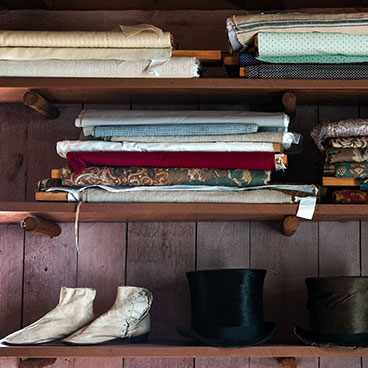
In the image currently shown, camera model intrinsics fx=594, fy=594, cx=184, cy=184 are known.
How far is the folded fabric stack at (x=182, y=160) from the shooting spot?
136 cm

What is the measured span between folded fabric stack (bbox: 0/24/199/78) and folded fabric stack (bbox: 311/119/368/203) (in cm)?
36

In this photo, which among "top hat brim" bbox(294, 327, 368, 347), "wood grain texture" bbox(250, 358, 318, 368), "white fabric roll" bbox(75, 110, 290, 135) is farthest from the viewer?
"wood grain texture" bbox(250, 358, 318, 368)

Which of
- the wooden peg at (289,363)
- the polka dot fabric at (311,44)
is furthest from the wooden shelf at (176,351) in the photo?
the polka dot fabric at (311,44)

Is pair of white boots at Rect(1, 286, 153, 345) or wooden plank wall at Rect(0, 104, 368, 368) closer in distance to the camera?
pair of white boots at Rect(1, 286, 153, 345)

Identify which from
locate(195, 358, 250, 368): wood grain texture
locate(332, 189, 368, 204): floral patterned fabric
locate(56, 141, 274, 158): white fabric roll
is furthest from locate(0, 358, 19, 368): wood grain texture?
locate(332, 189, 368, 204): floral patterned fabric

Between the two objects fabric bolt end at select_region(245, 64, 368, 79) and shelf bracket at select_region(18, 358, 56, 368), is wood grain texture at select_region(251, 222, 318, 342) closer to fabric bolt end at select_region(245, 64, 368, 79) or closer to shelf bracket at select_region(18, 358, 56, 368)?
fabric bolt end at select_region(245, 64, 368, 79)

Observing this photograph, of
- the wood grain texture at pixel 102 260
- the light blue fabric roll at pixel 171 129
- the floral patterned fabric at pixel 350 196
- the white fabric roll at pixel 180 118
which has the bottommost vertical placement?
the wood grain texture at pixel 102 260

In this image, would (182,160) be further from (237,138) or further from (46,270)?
(46,270)

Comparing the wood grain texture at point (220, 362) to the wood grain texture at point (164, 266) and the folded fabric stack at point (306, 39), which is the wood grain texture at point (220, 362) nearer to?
the wood grain texture at point (164, 266)

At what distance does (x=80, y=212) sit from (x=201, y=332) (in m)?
0.39

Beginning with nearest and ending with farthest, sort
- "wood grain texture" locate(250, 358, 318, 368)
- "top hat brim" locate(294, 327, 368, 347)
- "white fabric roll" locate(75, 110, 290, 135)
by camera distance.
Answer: "top hat brim" locate(294, 327, 368, 347), "white fabric roll" locate(75, 110, 290, 135), "wood grain texture" locate(250, 358, 318, 368)

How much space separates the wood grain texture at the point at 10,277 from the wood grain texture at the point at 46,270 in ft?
0.06

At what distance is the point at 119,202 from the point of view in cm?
136

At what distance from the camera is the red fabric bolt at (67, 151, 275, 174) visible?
136 cm
